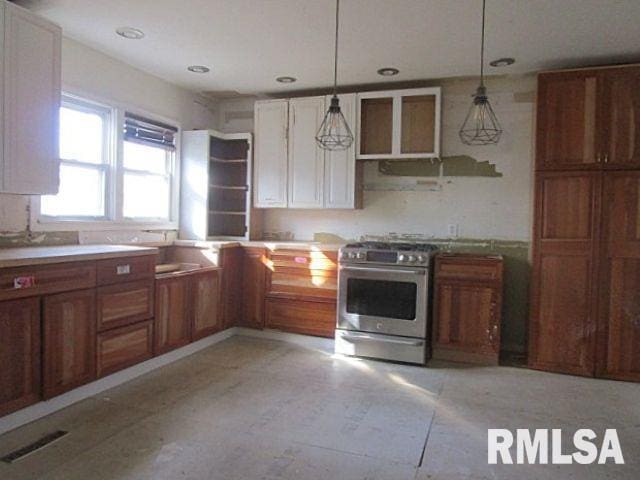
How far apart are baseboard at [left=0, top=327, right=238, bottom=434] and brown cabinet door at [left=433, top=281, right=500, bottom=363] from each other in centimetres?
216

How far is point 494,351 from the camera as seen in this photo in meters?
3.68

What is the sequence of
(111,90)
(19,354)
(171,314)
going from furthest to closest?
(111,90) < (171,314) < (19,354)

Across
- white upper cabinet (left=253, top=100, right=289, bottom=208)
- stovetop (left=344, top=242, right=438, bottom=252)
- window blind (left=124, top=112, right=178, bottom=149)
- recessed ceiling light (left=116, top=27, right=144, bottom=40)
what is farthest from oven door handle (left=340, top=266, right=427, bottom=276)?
recessed ceiling light (left=116, top=27, right=144, bottom=40)

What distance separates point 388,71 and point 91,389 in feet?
11.3

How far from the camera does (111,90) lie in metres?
3.69

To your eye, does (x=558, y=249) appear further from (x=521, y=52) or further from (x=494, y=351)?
(x=521, y=52)

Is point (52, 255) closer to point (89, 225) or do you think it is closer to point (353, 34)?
point (89, 225)

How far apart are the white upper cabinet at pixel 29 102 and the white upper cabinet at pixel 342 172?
235cm

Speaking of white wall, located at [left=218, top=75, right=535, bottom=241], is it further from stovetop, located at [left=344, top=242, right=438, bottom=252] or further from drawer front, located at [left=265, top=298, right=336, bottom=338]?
drawer front, located at [left=265, top=298, right=336, bottom=338]

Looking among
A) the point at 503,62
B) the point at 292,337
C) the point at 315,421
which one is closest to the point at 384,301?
the point at 292,337

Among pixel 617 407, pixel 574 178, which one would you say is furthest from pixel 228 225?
pixel 617 407

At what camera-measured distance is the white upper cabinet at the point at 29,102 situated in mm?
2574

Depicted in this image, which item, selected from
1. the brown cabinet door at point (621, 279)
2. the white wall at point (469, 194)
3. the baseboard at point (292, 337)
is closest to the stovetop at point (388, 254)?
the white wall at point (469, 194)

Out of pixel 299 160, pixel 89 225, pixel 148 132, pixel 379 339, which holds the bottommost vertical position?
pixel 379 339
